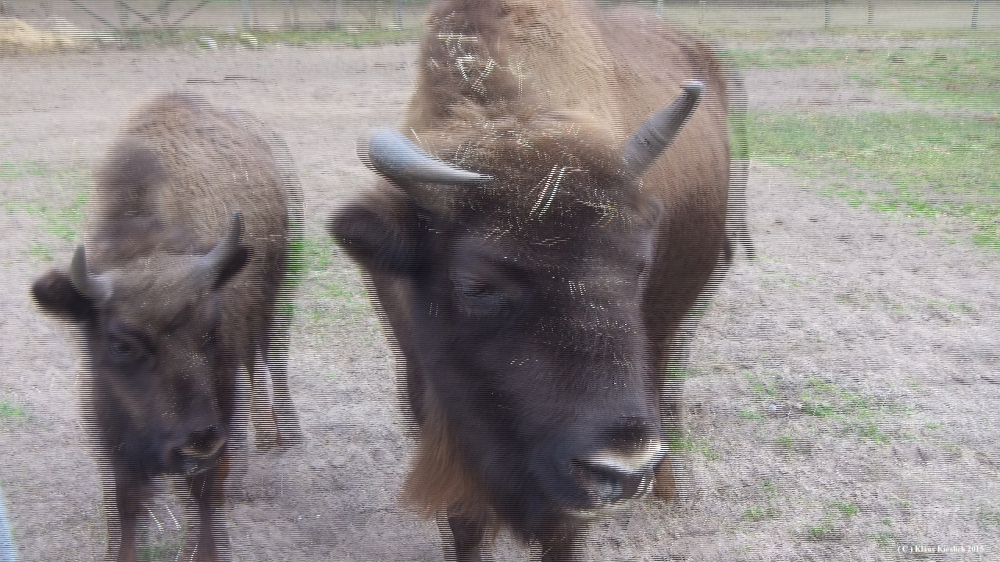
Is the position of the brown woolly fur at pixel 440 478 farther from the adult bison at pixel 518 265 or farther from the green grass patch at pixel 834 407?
the green grass patch at pixel 834 407

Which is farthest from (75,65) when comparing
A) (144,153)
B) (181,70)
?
(144,153)

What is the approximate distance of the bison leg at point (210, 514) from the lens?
390 cm

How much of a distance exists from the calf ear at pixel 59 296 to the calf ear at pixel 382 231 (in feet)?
5.16

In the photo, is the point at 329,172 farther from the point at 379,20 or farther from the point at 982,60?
the point at 982,60

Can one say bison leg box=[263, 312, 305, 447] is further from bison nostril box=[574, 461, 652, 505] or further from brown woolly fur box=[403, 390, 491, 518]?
bison nostril box=[574, 461, 652, 505]

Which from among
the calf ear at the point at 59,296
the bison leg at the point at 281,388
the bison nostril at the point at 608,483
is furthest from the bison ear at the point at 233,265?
the bison nostril at the point at 608,483

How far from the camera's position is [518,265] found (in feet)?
7.66

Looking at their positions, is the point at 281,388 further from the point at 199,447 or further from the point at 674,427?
the point at 674,427

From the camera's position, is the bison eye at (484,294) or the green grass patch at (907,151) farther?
the green grass patch at (907,151)

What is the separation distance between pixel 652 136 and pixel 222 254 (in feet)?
6.98

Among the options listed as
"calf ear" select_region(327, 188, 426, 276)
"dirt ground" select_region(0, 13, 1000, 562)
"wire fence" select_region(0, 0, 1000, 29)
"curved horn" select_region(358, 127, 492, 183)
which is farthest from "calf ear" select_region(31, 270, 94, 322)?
"wire fence" select_region(0, 0, 1000, 29)

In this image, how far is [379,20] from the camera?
1467 centimetres


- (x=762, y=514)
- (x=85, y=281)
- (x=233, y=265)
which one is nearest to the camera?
(x=85, y=281)

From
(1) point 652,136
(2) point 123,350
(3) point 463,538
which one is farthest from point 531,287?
(2) point 123,350
